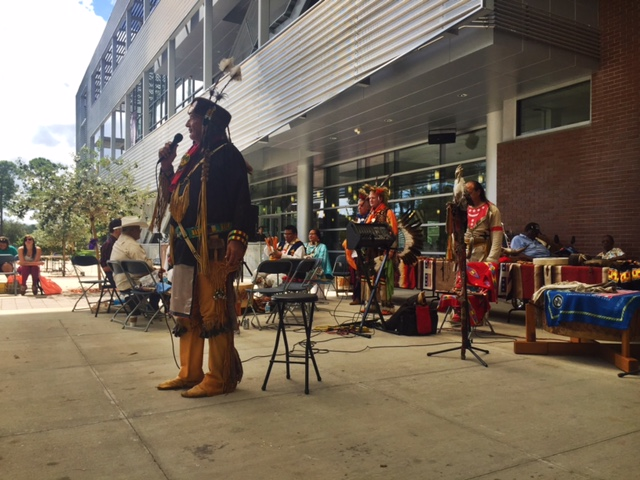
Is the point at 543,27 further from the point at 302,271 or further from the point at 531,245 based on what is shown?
the point at 302,271

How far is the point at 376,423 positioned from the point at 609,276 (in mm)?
4316

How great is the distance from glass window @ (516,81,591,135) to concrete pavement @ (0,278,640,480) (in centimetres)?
560

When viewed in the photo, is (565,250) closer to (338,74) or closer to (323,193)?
(338,74)

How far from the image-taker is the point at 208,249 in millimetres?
3922

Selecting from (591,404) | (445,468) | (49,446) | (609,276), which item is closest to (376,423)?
(445,468)

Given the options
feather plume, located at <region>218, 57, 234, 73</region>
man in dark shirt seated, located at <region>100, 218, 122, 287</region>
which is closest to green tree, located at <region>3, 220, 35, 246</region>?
man in dark shirt seated, located at <region>100, 218, 122, 287</region>

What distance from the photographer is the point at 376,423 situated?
331 cm

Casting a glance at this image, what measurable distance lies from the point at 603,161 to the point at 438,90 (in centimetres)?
297

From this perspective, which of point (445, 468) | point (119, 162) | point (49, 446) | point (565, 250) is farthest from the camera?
point (119, 162)

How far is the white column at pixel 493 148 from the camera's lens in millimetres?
10773

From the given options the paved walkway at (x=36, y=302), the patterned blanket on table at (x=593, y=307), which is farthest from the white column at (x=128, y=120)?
the patterned blanket on table at (x=593, y=307)

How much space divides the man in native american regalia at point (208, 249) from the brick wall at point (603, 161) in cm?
693

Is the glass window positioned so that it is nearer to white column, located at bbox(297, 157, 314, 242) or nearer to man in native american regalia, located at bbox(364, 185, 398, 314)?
man in native american regalia, located at bbox(364, 185, 398, 314)

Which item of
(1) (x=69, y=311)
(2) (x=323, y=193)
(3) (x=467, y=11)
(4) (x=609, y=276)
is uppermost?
(3) (x=467, y=11)
